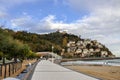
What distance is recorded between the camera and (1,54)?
36094 millimetres

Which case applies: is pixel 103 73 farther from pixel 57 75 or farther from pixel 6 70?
pixel 6 70

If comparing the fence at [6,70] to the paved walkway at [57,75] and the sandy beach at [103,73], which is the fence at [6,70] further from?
the sandy beach at [103,73]

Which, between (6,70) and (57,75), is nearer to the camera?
(6,70)

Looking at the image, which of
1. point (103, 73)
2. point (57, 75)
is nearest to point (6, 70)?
point (57, 75)

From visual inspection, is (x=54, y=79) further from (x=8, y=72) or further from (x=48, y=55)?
(x=48, y=55)

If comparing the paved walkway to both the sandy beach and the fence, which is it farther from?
the fence

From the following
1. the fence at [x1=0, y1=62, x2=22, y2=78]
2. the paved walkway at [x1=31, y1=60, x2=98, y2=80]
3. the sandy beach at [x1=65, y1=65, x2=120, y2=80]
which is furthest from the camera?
the sandy beach at [x1=65, y1=65, x2=120, y2=80]

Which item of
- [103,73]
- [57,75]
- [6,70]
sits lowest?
[103,73]

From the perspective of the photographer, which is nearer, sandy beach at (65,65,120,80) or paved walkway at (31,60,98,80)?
paved walkway at (31,60,98,80)

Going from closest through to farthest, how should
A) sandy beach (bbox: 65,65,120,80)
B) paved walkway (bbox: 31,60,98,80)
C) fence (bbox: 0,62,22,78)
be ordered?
paved walkway (bbox: 31,60,98,80) → fence (bbox: 0,62,22,78) → sandy beach (bbox: 65,65,120,80)

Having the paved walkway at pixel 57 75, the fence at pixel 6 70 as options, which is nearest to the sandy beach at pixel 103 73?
the paved walkway at pixel 57 75

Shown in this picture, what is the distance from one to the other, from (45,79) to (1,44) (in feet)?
18.1

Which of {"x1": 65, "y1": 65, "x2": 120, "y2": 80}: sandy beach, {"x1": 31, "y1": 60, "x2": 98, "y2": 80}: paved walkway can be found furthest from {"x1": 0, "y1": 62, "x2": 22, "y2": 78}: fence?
{"x1": 65, "y1": 65, "x2": 120, "y2": 80}: sandy beach

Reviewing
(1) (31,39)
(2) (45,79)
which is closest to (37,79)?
(2) (45,79)
